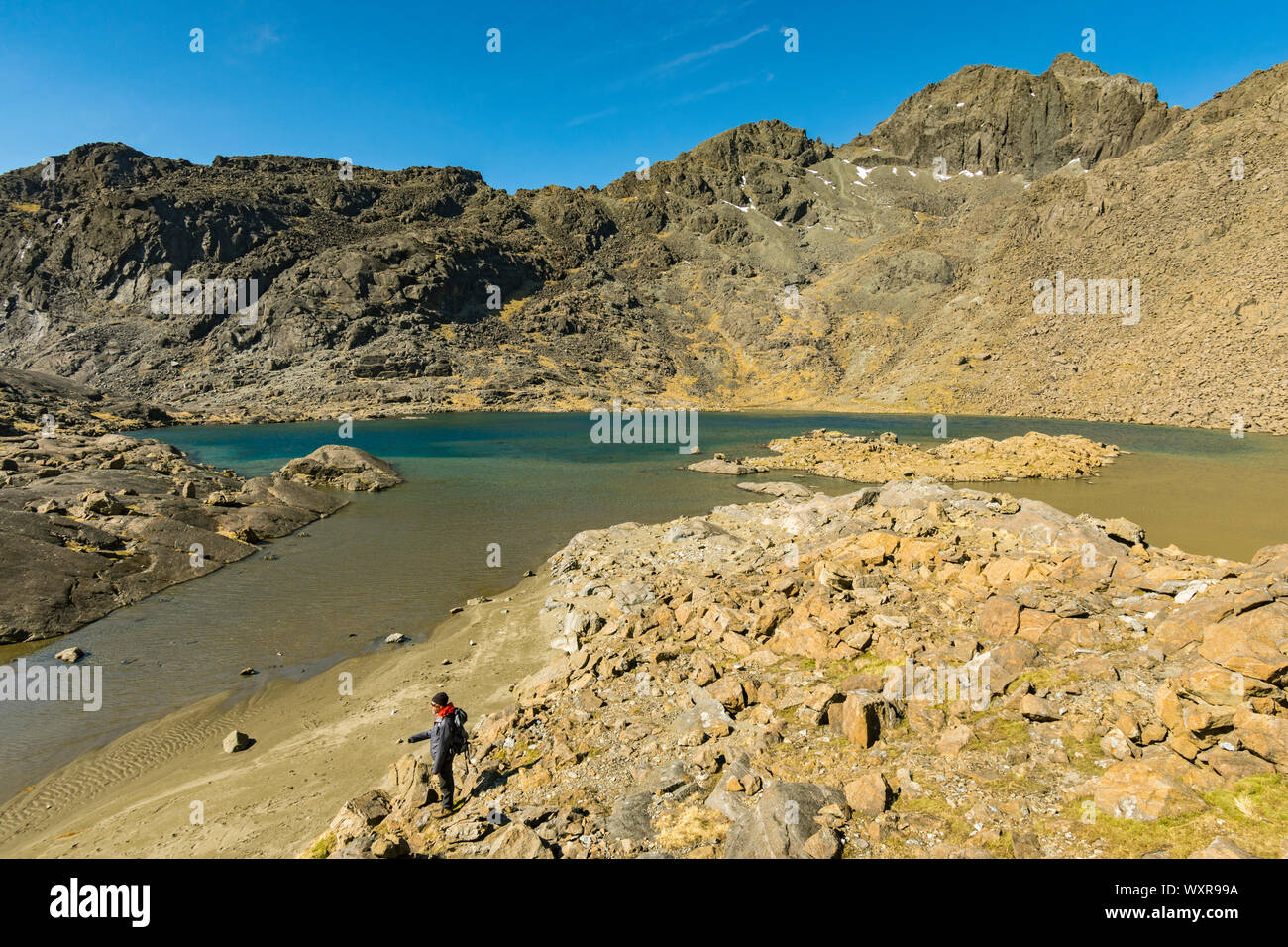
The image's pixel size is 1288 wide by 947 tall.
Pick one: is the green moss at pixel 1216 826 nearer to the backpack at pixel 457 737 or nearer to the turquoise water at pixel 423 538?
the backpack at pixel 457 737

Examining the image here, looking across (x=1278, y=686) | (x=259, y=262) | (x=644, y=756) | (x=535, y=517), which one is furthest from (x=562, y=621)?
(x=259, y=262)

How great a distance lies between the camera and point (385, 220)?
184 meters

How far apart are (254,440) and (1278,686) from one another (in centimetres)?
9005

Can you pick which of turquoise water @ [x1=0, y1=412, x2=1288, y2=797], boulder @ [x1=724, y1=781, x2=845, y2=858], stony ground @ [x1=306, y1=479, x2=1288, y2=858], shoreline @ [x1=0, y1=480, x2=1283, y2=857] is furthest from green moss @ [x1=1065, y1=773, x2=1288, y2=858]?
turquoise water @ [x1=0, y1=412, x2=1288, y2=797]

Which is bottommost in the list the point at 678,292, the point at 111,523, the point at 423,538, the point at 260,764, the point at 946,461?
the point at 260,764

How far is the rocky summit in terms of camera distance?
9075 centimetres

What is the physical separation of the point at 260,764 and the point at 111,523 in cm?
2066

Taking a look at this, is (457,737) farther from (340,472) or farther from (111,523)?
(340,472)

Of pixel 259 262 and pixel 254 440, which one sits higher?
pixel 259 262

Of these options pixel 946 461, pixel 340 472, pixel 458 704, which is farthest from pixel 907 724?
pixel 946 461

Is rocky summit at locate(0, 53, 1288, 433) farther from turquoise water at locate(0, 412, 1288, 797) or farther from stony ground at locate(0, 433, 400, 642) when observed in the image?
stony ground at locate(0, 433, 400, 642)

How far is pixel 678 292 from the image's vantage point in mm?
170875
